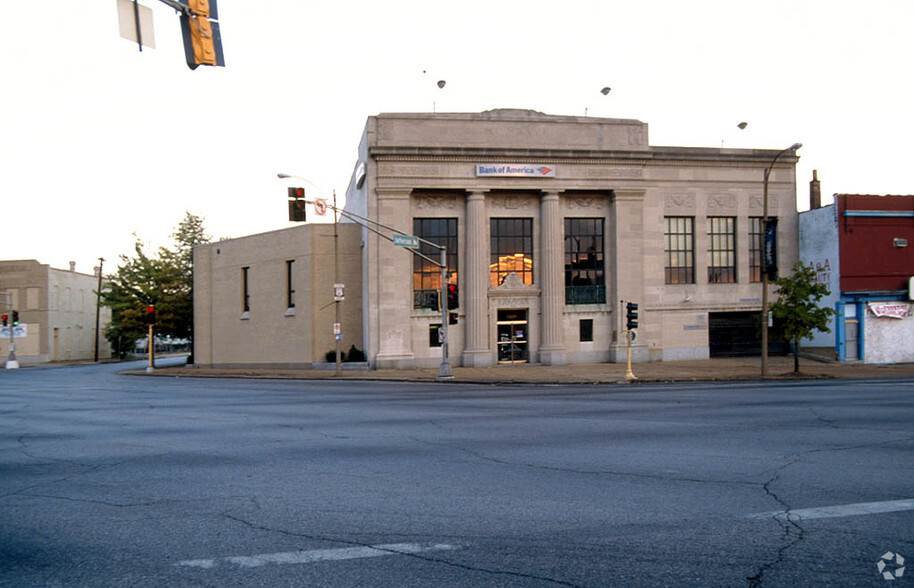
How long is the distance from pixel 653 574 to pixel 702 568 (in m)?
0.40

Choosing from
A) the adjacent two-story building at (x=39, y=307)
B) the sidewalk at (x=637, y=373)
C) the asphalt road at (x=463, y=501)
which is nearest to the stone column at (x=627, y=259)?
the sidewalk at (x=637, y=373)

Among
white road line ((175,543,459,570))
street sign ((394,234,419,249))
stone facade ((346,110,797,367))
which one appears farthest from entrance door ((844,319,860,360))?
white road line ((175,543,459,570))

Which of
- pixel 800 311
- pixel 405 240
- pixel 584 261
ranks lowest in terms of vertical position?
pixel 800 311

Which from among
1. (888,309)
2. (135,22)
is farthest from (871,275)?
(135,22)

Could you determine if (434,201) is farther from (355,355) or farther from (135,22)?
(135,22)

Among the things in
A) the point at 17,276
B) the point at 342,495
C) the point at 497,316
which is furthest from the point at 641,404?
the point at 17,276

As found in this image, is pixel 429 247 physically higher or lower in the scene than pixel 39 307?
higher

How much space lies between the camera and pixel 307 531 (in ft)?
20.0

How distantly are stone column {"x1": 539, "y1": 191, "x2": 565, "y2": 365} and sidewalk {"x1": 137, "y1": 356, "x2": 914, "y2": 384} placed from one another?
133 centimetres

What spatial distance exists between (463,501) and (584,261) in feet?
107

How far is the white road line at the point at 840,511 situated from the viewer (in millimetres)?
6387

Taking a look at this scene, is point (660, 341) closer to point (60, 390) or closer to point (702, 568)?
point (60, 390)

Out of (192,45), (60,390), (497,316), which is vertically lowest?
(60,390)

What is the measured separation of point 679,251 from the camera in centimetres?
3956
